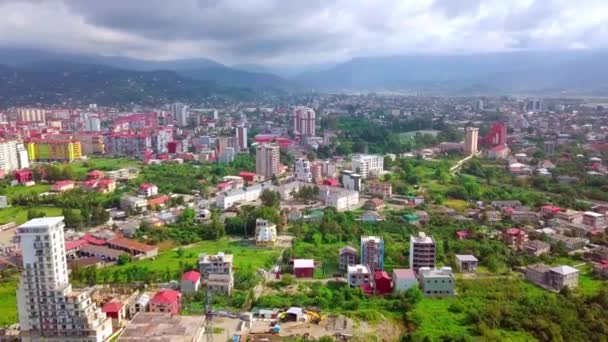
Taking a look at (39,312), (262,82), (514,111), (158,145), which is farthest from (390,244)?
(262,82)

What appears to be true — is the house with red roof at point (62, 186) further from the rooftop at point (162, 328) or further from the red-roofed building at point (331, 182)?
the rooftop at point (162, 328)

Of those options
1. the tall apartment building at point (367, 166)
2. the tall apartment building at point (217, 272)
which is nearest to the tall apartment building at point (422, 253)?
the tall apartment building at point (217, 272)

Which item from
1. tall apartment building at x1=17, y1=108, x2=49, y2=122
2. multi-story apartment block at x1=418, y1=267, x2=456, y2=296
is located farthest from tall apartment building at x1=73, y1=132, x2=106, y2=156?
multi-story apartment block at x1=418, y1=267, x2=456, y2=296

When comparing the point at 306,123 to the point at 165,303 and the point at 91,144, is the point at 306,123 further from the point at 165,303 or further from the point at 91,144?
the point at 165,303

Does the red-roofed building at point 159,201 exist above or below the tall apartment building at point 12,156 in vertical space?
below

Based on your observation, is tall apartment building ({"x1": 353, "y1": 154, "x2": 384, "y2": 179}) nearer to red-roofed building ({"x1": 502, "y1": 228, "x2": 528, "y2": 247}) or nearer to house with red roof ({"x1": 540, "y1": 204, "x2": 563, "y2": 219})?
house with red roof ({"x1": 540, "y1": 204, "x2": 563, "y2": 219})

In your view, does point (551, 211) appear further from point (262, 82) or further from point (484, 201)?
point (262, 82)
